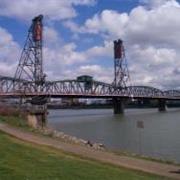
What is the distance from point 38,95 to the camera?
14675 centimetres

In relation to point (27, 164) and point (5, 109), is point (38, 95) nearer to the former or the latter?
point (5, 109)

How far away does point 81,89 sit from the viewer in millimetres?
198000

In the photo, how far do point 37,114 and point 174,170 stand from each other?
58.7 meters

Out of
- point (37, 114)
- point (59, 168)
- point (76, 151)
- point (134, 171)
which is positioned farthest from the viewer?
point (37, 114)

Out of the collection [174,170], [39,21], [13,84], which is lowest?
[174,170]

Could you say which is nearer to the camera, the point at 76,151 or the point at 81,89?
the point at 76,151

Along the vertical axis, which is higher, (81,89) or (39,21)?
(39,21)

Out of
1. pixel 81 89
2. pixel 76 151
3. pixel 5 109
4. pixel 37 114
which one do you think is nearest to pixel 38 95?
pixel 81 89

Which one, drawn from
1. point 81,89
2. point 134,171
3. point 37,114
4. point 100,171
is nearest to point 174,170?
point 134,171

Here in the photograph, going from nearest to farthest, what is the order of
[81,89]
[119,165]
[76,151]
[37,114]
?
1. [119,165]
2. [76,151]
3. [37,114]
4. [81,89]

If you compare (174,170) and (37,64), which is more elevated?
(37,64)

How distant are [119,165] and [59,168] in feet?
21.5

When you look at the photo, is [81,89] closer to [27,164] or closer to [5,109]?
[5,109]

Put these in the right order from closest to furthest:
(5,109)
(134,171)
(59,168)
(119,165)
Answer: (59,168) < (134,171) < (119,165) < (5,109)
